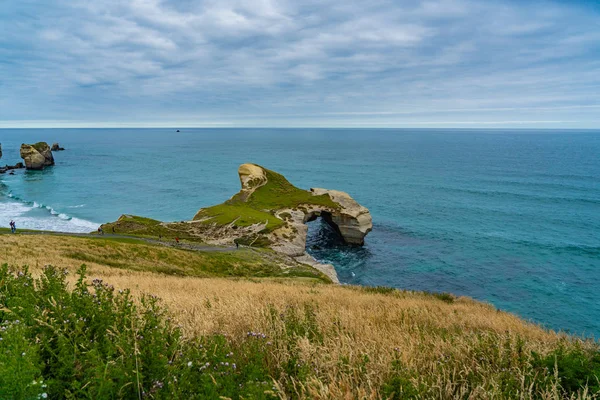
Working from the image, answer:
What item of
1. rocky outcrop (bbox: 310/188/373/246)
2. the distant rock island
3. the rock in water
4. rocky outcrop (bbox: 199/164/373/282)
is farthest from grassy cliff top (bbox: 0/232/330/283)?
the rock in water

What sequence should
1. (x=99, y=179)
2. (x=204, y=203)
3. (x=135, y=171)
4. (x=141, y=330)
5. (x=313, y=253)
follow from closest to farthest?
(x=141, y=330), (x=313, y=253), (x=204, y=203), (x=99, y=179), (x=135, y=171)

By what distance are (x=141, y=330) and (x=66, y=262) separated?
24.5 metres

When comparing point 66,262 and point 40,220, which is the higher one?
point 66,262

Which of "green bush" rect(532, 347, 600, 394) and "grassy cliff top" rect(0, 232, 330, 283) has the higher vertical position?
"green bush" rect(532, 347, 600, 394)

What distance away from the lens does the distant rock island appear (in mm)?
51562

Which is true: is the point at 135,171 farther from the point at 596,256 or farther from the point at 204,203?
the point at 596,256

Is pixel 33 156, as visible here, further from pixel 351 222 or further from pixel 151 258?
pixel 351 222

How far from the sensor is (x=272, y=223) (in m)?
56.6

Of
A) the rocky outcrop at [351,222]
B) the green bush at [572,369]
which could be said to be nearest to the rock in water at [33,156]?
the rocky outcrop at [351,222]

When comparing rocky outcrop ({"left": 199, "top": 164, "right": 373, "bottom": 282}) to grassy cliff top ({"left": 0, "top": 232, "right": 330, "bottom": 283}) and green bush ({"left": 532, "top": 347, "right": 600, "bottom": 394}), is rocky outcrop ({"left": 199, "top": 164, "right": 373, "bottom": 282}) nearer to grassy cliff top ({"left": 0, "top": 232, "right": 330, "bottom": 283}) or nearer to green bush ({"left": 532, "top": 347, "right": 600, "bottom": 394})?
grassy cliff top ({"left": 0, "top": 232, "right": 330, "bottom": 283})

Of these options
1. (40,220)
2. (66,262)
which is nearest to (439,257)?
(66,262)

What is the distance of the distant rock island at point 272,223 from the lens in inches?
2030

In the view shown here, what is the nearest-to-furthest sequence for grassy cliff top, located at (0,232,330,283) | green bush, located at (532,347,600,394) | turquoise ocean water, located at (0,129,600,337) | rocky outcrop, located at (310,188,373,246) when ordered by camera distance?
green bush, located at (532,347,600,394) < grassy cliff top, located at (0,232,330,283) < turquoise ocean water, located at (0,129,600,337) < rocky outcrop, located at (310,188,373,246)

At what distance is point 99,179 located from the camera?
123m
